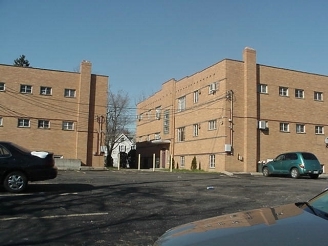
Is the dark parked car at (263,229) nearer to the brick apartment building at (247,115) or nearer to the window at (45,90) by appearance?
the brick apartment building at (247,115)

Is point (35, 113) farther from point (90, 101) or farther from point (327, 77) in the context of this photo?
point (327, 77)

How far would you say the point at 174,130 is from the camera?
40875 millimetres

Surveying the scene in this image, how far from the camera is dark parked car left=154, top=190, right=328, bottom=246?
2.64 meters

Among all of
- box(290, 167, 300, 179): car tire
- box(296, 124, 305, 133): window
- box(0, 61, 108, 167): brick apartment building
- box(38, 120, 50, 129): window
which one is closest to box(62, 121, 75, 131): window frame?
box(0, 61, 108, 167): brick apartment building

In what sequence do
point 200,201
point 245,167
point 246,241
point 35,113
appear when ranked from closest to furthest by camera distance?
1. point 246,241
2. point 200,201
3. point 245,167
4. point 35,113

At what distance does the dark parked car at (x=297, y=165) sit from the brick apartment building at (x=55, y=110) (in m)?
16.9

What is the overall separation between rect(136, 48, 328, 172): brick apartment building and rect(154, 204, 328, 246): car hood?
2752cm

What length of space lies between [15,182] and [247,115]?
77.2 ft

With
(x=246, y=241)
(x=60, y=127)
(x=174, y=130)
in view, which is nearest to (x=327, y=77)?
(x=174, y=130)

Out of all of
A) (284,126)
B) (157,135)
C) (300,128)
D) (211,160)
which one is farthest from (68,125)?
(300,128)

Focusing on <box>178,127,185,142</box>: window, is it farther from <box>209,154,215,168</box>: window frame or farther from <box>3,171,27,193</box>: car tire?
<box>3,171,27,193</box>: car tire

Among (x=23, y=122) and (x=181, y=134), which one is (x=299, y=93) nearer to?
(x=181, y=134)

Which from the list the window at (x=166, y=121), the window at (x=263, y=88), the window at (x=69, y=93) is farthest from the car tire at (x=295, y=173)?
the window at (x=69, y=93)

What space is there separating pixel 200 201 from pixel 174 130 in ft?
99.8
